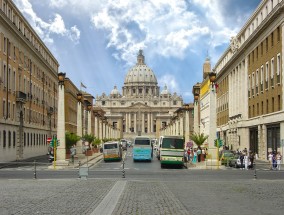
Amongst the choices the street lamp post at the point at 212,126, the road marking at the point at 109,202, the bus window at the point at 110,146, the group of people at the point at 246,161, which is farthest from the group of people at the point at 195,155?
the road marking at the point at 109,202

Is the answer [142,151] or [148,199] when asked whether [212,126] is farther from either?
[148,199]

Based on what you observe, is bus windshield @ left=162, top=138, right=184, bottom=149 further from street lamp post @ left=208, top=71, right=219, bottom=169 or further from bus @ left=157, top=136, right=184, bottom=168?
street lamp post @ left=208, top=71, right=219, bottom=169

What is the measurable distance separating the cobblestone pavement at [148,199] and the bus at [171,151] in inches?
875

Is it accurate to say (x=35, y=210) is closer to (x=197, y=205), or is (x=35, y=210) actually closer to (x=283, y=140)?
(x=197, y=205)

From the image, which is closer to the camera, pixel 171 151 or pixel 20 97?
pixel 171 151

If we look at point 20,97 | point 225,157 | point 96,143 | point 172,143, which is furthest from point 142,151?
point 96,143

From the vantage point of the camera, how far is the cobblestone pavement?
16.6 m

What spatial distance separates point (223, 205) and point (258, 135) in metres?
43.2

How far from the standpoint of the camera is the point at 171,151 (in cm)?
5019

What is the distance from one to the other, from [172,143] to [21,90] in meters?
22.3

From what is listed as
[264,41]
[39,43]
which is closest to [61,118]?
[264,41]

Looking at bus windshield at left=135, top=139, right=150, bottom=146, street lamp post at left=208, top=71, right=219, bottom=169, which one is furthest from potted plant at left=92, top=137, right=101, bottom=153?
street lamp post at left=208, top=71, right=219, bottom=169

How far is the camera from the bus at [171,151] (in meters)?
49.5

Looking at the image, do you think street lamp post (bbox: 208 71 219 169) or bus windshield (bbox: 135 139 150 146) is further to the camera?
bus windshield (bbox: 135 139 150 146)
